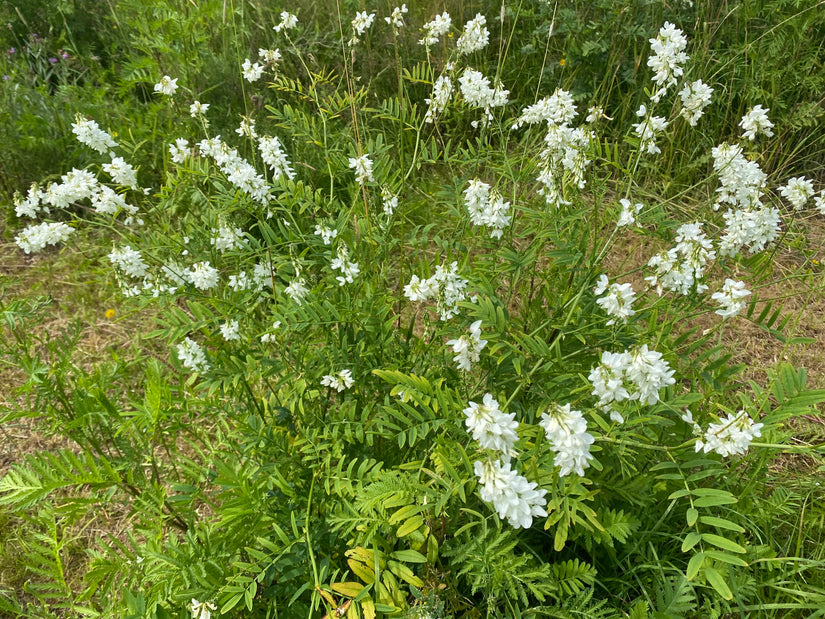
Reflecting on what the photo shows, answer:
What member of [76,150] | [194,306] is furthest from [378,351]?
[76,150]

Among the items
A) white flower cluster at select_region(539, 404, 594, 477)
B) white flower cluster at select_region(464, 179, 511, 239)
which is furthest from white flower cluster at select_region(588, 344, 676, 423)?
white flower cluster at select_region(464, 179, 511, 239)

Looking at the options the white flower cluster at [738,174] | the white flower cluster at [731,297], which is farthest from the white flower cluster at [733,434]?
the white flower cluster at [738,174]

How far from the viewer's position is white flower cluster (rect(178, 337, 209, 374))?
6.55ft

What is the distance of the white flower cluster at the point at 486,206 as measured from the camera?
6.11ft

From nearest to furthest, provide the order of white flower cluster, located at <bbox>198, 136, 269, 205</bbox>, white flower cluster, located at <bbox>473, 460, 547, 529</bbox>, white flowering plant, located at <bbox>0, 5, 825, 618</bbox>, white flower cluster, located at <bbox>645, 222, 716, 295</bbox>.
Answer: white flower cluster, located at <bbox>473, 460, 547, 529</bbox> < white flowering plant, located at <bbox>0, 5, 825, 618</bbox> < white flower cluster, located at <bbox>645, 222, 716, 295</bbox> < white flower cluster, located at <bbox>198, 136, 269, 205</bbox>

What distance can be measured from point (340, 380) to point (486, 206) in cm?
75

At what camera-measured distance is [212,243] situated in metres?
2.24

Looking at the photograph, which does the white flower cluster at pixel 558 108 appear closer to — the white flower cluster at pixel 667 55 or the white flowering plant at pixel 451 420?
the white flowering plant at pixel 451 420

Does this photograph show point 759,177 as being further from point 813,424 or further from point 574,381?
point 813,424

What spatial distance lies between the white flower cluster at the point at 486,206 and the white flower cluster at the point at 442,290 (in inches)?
8.9

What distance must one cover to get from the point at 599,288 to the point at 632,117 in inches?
113

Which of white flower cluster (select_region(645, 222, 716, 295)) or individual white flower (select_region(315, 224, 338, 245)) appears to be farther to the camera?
individual white flower (select_region(315, 224, 338, 245))

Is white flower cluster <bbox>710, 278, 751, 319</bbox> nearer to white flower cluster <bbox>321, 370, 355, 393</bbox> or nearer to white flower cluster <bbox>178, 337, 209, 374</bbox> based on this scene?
white flower cluster <bbox>321, 370, 355, 393</bbox>

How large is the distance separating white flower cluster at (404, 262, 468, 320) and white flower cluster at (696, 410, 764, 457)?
75cm
